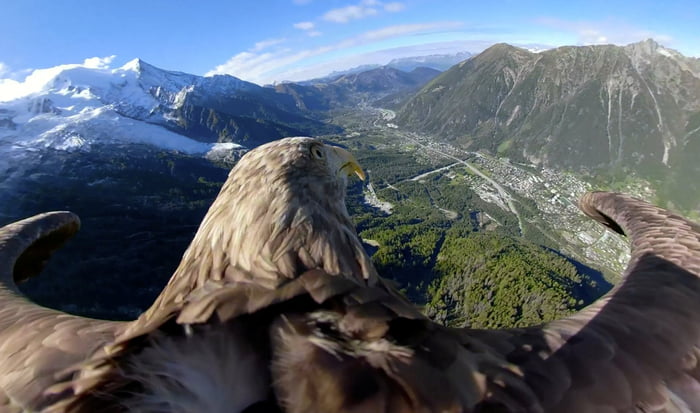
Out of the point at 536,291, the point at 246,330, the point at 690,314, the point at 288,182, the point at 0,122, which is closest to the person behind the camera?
the point at 246,330

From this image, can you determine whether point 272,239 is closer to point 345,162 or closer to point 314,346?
point 314,346

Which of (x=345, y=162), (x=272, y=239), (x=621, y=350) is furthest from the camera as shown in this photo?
(x=345, y=162)

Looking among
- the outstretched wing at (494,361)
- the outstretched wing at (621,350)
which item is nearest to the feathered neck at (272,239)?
the outstretched wing at (494,361)

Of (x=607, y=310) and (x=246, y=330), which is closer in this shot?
(x=246, y=330)

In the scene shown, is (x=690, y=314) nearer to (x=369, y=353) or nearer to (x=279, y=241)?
(x=369, y=353)

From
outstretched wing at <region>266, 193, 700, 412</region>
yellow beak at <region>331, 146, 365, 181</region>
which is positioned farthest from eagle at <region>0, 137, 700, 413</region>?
yellow beak at <region>331, 146, 365, 181</region>

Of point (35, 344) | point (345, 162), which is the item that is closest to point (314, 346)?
point (35, 344)

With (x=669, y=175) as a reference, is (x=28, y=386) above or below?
above

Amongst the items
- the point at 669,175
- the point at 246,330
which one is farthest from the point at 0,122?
the point at 669,175
